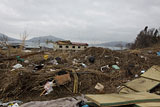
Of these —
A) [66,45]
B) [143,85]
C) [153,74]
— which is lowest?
[143,85]

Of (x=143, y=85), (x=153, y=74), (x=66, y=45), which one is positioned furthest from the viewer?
(x=66, y=45)

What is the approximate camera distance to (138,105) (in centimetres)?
167

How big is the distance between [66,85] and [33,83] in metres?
1.15

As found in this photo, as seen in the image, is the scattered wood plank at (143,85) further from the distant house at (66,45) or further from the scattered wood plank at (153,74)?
the distant house at (66,45)

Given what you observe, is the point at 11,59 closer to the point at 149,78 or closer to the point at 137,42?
the point at 149,78

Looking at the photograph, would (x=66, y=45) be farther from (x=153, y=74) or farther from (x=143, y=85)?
(x=143, y=85)

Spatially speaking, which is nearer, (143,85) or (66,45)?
(143,85)

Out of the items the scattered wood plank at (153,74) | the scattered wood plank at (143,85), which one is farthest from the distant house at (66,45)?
the scattered wood plank at (143,85)

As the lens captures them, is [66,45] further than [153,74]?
Yes

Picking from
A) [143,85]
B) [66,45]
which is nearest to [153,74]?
[143,85]

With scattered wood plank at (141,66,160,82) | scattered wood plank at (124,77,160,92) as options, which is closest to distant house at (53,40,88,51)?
scattered wood plank at (141,66,160,82)

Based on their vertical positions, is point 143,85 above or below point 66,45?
below

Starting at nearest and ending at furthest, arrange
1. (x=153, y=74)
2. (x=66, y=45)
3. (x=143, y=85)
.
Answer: (x=143, y=85), (x=153, y=74), (x=66, y=45)

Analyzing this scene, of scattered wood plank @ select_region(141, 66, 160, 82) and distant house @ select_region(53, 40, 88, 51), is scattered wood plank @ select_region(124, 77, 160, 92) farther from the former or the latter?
distant house @ select_region(53, 40, 88, 51)
